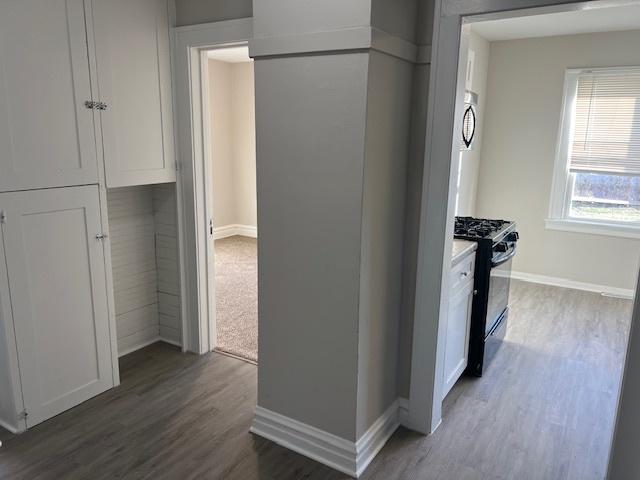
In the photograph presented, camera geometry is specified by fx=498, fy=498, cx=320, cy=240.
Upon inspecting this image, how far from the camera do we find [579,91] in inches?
193

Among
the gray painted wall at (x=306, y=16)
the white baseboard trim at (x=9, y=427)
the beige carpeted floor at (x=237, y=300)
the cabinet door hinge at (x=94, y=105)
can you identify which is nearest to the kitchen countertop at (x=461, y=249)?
the gray painted wall at (x=306, y=16)

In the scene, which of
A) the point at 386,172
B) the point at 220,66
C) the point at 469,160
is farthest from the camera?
the point at 220,66

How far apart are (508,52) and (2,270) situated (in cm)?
492

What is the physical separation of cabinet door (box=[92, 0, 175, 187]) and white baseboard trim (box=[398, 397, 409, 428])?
1943 mm

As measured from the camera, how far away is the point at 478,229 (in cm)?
339

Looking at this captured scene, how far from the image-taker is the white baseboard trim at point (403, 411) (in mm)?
2635

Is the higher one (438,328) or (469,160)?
(469,160)

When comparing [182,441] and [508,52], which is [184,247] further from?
[508,52]

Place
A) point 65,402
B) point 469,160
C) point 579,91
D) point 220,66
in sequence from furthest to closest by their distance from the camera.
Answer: point 220,66
point 469,160
point 579,91
point 65,402

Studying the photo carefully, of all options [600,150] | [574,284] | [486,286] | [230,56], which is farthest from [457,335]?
[230,56]

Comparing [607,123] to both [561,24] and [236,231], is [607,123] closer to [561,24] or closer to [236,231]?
[561,24]

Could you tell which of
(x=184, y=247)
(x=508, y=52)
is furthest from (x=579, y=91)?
(x=184, y=247)

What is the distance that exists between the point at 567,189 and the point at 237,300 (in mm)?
3532

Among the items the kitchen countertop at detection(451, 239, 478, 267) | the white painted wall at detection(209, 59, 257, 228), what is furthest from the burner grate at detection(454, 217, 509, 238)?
the white painted wall at detection(209, 59, 257, 228)
